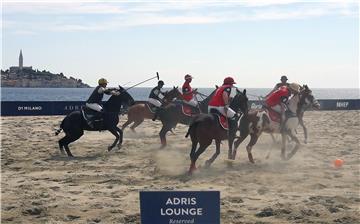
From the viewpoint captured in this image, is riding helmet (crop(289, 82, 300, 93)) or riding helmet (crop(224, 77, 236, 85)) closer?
riding helmet (crop(224, 77, 236, 85))

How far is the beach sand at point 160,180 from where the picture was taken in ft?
30.4

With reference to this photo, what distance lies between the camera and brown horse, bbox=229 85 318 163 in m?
15.0

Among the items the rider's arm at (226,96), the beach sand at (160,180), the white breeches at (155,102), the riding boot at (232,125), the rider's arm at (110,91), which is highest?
the rider's arm at (110,91)

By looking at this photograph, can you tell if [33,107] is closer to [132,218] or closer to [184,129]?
[184,129]

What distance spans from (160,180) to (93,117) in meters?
5.26

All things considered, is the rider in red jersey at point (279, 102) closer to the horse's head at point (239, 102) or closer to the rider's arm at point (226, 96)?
the horse's head at point (239, 102)

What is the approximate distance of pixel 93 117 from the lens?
1666 cm

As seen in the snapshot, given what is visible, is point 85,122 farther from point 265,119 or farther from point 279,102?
point 279,102

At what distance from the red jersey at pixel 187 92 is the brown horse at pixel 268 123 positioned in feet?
10.3

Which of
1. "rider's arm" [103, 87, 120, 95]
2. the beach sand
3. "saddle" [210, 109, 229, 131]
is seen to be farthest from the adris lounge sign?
"rider's arm" [103, 87, 120, 95]

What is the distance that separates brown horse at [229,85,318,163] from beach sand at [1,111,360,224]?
0.53 metres

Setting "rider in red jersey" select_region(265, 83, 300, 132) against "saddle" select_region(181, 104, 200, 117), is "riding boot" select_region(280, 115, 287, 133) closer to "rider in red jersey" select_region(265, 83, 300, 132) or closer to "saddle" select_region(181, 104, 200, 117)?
"rider in red jersey" select_region(265, 83, 300, 132)

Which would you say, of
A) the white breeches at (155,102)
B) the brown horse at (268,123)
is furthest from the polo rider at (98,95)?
the brown horse at (268,123)

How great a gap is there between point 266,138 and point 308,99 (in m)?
4.85
